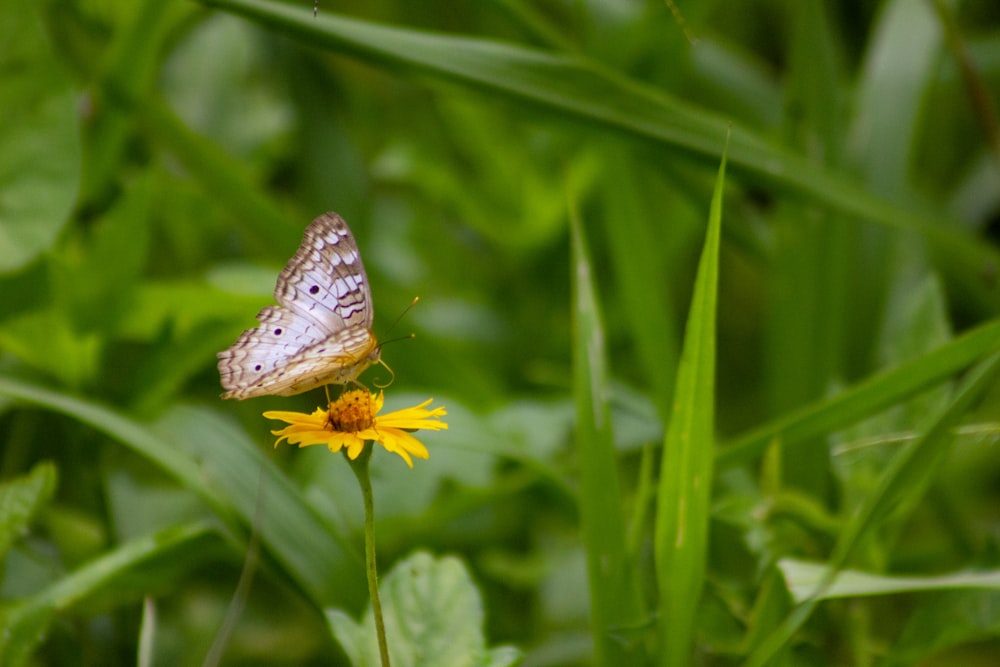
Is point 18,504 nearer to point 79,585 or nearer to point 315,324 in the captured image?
point 79,585

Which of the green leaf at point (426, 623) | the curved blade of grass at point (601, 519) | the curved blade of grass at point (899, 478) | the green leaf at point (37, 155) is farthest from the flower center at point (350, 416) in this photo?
the green leaf at point (37, 155)

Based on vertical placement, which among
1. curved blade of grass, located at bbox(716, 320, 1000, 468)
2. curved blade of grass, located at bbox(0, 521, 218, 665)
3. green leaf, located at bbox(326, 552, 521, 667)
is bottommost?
green leaf, located at bbox(326, 552, 521, 667)

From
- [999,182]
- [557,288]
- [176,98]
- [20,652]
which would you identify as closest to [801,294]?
[557,288]

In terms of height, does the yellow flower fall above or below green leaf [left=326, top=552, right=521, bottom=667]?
above

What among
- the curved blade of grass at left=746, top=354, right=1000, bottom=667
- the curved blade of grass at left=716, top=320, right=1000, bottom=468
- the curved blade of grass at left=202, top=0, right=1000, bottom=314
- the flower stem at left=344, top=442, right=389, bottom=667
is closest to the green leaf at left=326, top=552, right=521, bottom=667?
the flower stem at left=344, top=442, right=389, bottom=667

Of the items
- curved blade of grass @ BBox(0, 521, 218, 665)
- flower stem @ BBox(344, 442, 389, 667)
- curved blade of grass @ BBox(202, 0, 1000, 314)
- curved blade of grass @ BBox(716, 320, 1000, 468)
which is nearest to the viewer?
flower stem @ BBox(344, 442, 389, 667)

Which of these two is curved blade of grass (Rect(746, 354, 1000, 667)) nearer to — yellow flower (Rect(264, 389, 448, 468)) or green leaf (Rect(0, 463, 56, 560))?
yellow flower (Rect(264, 389, 448, 468))

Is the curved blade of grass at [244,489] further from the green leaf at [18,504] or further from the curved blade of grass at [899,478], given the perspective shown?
the curved blade of grass at [899,478]
